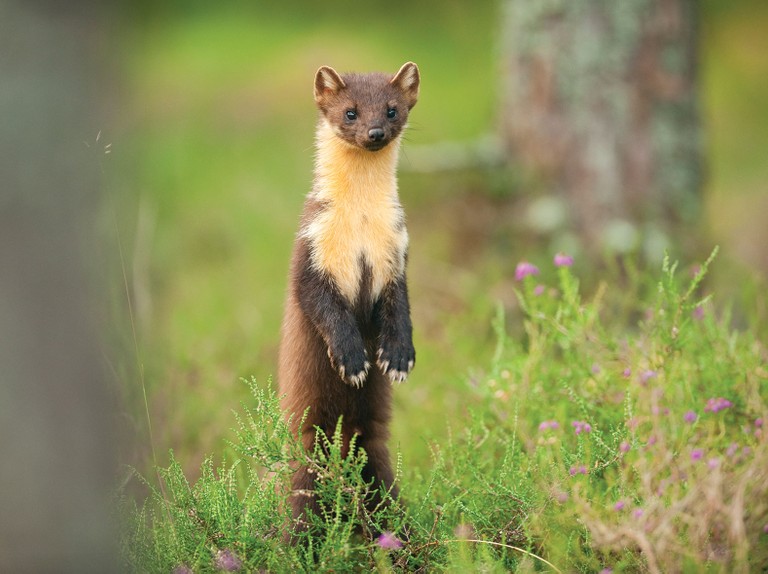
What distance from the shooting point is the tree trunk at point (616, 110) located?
7.56 metres

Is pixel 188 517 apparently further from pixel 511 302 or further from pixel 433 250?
pixel 433 250

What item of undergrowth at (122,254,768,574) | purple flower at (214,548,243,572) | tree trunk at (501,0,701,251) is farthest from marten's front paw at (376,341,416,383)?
tree trunk at (501,0,701,251)

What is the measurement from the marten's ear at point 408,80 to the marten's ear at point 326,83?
22 cm

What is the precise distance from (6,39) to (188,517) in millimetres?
1750

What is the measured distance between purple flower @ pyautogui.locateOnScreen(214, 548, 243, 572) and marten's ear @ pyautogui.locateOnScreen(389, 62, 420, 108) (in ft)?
6.04

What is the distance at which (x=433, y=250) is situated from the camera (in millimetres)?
8547

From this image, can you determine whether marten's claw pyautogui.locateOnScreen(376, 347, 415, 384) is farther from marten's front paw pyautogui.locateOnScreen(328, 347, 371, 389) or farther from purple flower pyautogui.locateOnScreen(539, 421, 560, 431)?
purple flower pyautogui.locateOnScreen(539, 421, 560, 431)

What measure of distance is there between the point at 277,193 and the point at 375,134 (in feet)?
24.0

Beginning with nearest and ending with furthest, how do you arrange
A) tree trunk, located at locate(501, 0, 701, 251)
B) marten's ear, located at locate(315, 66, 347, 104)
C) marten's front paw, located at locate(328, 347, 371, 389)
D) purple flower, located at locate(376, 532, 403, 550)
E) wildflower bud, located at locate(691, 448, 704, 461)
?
purple flower, located at locate(376, 532, 403, 550)
wildflower bud, located at locate(691, 448, 704, 461)
marten's front paw, located at locate(328, 347, 371, 389)
marten's ear, located at locate(315, 66, 347, 104)
tree trunk, located at locate(501, 0, 701, 251)

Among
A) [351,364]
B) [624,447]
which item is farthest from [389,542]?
[624,447]

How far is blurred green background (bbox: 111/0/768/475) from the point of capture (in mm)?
5723

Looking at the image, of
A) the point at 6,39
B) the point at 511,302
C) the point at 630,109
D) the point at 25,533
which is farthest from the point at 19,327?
the point at 630,109

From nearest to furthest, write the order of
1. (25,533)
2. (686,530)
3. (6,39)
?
1. (6,39)
2. (25,533)
3. (686,530)

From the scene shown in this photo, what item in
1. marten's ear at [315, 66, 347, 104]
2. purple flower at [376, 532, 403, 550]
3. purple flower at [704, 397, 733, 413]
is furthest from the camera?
purple flower at [704, 397, 733, 413]
